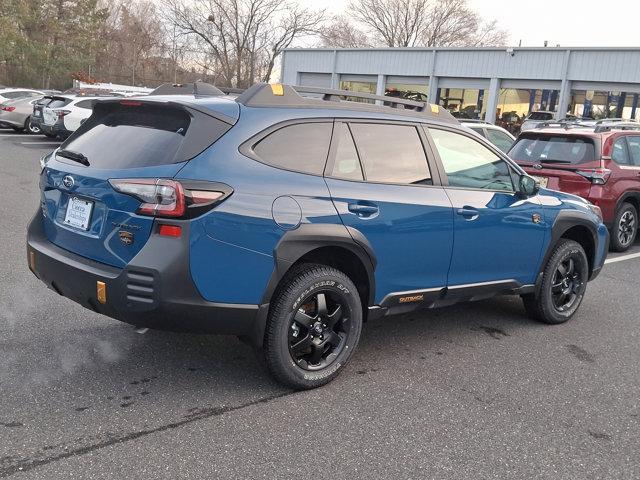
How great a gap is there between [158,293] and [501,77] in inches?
1228

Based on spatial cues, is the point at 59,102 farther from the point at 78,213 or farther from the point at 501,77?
the point at 501,77

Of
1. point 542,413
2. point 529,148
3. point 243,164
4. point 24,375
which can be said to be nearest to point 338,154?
point 243,164

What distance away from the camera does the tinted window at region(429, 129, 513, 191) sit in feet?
14.5

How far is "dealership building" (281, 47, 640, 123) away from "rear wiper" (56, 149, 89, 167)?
68.7ft

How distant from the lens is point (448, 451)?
10.2 ft

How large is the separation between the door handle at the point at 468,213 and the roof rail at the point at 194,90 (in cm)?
179

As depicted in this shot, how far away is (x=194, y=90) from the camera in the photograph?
4.16 metres

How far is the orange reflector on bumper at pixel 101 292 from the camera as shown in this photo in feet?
10.7

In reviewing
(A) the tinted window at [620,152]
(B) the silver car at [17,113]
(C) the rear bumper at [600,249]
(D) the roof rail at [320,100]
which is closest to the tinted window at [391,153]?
(D) the roof rail at [320,100]

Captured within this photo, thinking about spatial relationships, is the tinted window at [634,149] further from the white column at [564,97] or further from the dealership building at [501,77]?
the white column at [564,97]

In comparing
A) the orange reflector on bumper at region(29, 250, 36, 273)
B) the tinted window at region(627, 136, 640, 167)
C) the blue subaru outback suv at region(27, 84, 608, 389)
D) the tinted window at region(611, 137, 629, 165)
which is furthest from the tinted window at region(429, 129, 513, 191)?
the tinted window at region(627, 136, 640, 167)

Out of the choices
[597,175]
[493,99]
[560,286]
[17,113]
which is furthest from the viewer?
[493,99]

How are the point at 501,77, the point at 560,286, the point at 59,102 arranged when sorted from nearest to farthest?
the point at 560,286
the point at 59,102
the point at 501,77

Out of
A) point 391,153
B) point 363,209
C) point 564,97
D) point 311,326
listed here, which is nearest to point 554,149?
point 391,153
